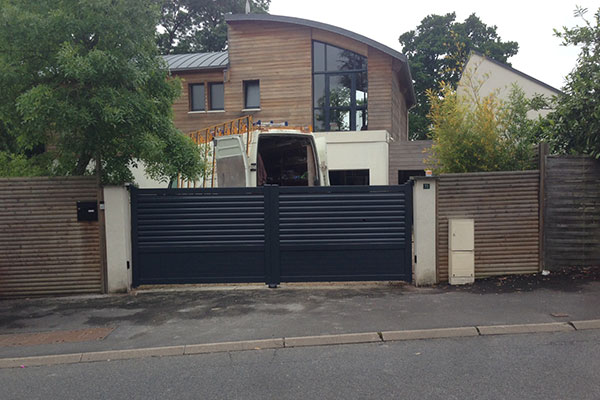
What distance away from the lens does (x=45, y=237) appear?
26.7ft

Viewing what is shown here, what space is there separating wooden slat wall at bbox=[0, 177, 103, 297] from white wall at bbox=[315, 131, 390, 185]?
14076 mm

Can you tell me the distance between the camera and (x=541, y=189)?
8211 mm

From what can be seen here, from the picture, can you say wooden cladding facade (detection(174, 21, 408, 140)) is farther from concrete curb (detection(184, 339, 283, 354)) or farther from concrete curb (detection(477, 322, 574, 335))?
concrete curb (detection(184, 339, 283, 354))

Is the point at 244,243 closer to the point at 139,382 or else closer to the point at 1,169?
the point at 139,382

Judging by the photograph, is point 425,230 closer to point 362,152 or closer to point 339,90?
point 362,152

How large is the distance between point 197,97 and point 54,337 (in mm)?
18591

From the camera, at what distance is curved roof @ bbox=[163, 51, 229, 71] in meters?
22.7

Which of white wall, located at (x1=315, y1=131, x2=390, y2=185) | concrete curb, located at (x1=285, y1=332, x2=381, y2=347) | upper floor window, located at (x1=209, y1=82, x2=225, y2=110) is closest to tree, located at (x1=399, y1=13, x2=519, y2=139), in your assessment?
white wall, located at (x1=315, y1=131, x2=390, y2=185)

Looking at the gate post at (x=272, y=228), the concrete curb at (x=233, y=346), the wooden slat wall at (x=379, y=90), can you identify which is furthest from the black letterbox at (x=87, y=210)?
the wooden slat wall at (x=379, y=90)

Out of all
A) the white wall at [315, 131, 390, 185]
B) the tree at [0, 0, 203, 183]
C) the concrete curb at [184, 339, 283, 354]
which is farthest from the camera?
the white wall at [315, 131, 390, 185]

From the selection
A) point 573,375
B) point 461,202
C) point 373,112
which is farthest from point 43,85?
point 373,112

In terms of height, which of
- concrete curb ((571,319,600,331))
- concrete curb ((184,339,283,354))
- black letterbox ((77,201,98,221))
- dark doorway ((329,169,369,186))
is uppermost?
dark doorway ((329,169,369,186))

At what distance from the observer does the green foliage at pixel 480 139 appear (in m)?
8.77

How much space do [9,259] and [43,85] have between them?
304cm
